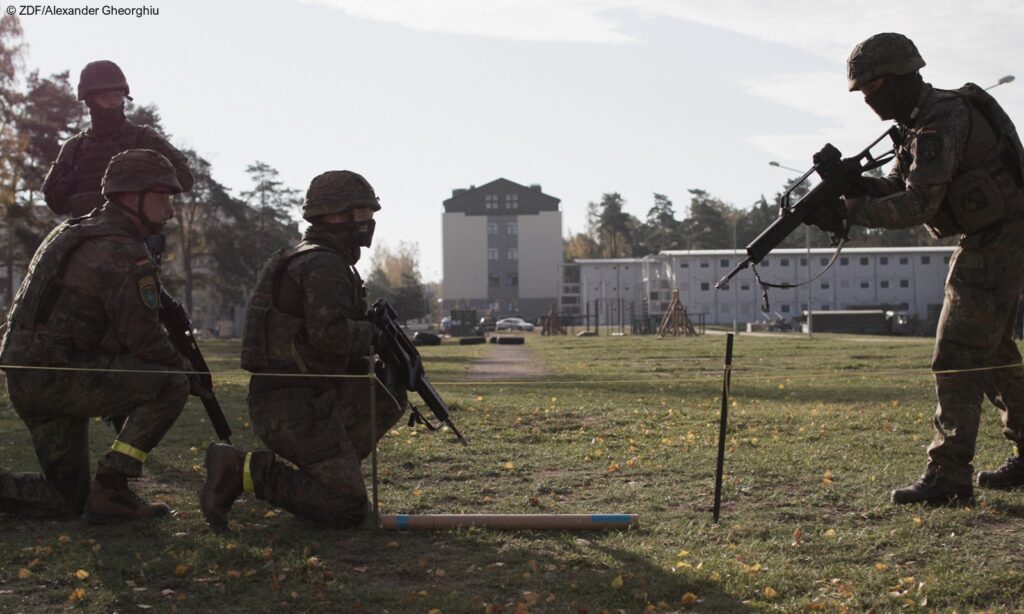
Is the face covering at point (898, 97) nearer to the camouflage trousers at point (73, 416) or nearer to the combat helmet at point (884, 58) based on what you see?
the combat helmet at point (884, 58)

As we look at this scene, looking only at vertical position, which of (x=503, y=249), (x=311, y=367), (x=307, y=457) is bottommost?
(x=307, y=457)

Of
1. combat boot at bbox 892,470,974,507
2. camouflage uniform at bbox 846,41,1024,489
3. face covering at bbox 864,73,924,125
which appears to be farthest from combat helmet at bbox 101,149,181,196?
combat boot at bbox 892,470,974,507

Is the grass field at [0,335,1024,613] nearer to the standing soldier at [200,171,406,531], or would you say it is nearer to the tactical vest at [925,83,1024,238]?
the standing soldier at [200,171,406,531]

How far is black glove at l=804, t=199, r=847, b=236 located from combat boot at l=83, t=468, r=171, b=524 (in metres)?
4.59

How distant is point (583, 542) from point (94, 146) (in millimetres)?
5100

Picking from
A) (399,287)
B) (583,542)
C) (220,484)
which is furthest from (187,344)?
(399,287)

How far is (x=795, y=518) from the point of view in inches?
257

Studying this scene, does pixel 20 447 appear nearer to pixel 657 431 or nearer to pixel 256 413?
pixel 256 413

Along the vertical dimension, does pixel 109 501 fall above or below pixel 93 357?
below

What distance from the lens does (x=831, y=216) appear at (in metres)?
6.79

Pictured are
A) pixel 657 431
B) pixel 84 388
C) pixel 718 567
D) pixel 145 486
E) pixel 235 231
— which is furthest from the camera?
pixel 235 231

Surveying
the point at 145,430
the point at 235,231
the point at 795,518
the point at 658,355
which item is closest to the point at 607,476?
the point at 795,518

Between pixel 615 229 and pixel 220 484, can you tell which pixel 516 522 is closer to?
pixel 220 484

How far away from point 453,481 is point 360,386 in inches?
61.2
